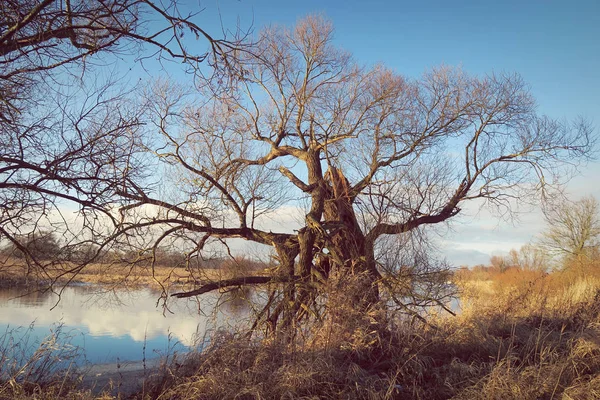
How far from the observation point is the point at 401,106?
528 inches

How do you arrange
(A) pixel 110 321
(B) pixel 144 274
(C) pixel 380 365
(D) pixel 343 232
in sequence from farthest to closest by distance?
(A) pixel 110 321 < (D) pixel 343 232 < (B) pixel 144 274 < (C) pixel 380 365

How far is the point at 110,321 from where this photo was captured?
16.4 meters

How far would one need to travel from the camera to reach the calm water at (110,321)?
10.8 metres

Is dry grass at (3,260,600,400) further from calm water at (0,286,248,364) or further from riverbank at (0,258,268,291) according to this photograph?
riverbank at (0,258,268,291)

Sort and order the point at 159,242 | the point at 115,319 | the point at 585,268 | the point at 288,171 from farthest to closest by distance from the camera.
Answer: the point at 585,268 → the point at 115,319 → the point at 288,171 → the point at 159,242

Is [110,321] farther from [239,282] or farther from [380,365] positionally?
[380,365]

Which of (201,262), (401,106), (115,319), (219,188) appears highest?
(401,106)

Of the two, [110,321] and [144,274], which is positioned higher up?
[144,274]

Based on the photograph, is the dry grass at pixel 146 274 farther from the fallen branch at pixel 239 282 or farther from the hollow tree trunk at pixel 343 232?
the hollow tree trunk at pixel 343 232

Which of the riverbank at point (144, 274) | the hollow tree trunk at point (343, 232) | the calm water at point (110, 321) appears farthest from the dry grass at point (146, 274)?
the hollow tree trunk at point (343, 232)

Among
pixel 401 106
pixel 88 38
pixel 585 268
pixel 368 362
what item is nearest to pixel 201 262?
pixel 368 362

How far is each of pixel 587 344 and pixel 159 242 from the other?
310 inches

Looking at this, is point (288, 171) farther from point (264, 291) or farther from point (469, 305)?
point (469, 305)

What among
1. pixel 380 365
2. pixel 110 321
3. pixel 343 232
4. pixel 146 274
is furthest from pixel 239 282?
pixel 110 321
